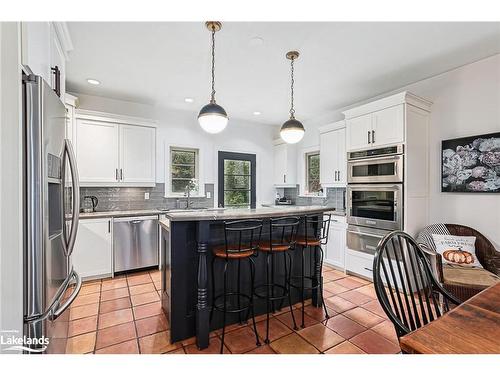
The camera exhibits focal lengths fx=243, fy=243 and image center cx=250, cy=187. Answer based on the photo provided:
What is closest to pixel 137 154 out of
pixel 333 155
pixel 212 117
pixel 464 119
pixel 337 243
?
pixel 212 117

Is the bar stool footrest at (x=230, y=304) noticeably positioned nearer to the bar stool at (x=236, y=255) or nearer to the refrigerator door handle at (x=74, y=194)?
the bar stool at (x=236, y=255)

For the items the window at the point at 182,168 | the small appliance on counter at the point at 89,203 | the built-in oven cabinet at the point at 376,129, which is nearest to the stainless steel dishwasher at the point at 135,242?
the small appliance on counter at the point at 89,203

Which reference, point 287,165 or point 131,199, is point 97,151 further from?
point 287,165

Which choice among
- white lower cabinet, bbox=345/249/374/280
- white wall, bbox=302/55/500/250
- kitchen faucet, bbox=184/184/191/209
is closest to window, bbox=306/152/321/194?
white lower cabinet, bbox=345/249/374/280

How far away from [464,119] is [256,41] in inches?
105

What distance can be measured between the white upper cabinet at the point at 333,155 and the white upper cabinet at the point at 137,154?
9.92 ft

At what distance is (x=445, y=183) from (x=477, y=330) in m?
2.81

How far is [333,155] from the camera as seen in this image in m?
4.25

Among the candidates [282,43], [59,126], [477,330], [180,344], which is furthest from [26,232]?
[282,43]

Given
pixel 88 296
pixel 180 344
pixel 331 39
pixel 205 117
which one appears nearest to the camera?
pixel 180 344

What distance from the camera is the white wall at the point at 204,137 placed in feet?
13.9

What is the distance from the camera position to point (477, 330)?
0.90m

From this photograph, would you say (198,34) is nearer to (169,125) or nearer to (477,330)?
(169,125)

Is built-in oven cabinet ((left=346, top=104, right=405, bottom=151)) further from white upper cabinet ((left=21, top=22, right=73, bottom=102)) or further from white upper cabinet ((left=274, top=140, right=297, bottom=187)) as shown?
white upper cabinet ((left=21, top=22, right=73, bottom=102))
